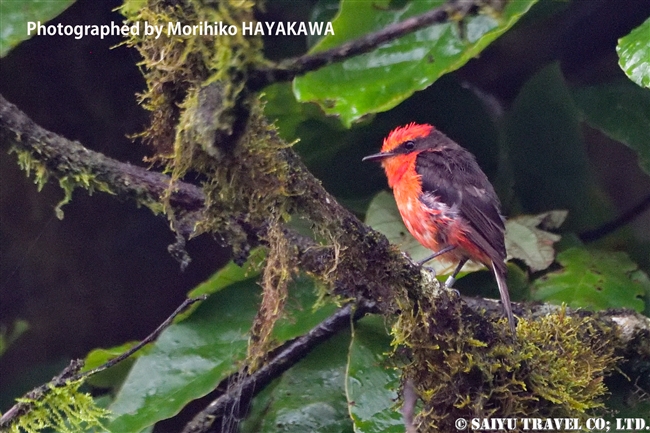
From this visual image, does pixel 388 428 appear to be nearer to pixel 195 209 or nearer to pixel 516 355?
pixel 516 355

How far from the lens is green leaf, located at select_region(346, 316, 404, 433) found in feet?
6.77

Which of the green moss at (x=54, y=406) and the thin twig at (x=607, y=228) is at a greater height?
the green moss at (x=54, y=406)

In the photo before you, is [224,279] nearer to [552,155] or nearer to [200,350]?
[200,350]

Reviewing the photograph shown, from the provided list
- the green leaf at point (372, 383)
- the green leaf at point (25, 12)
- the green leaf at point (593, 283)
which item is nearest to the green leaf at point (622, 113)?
the green leaf at point (593, 283)

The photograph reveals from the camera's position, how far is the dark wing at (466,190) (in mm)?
2428

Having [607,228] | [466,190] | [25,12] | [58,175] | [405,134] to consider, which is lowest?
[607,228]

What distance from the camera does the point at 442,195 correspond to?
2.62m

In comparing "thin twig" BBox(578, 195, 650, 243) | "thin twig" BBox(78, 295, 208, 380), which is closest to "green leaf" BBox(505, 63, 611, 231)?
"thin twig" BBox(578, 195, 650, 243)

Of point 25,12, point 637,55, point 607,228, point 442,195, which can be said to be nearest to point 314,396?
point 442,195

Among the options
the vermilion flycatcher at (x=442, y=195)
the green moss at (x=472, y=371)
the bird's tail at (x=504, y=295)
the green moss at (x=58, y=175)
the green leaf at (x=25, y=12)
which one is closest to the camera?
the green moss at (x=472, y=371)

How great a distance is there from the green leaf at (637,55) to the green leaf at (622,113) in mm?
471

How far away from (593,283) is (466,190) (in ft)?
Result: 1.81

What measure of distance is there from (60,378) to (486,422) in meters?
1.13

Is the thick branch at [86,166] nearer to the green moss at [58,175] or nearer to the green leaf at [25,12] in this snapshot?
the green moss at [58,175]
